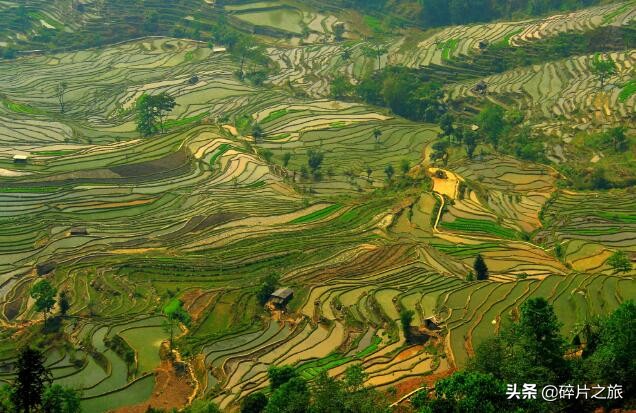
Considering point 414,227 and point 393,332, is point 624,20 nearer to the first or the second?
point 414,227

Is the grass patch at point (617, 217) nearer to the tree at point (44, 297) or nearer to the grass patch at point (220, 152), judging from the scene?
the grass patch at point (220, 152)

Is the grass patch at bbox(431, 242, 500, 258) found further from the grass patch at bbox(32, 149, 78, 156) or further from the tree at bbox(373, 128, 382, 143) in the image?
the grass patch at bbox(32, 149, 78, 156)

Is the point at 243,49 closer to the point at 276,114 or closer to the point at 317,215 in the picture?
the point at 276,114

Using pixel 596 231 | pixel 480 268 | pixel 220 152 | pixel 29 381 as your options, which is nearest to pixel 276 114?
pixel 220 152

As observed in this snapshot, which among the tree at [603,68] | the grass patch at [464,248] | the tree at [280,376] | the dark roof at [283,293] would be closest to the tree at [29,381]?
the tree at [280,376]

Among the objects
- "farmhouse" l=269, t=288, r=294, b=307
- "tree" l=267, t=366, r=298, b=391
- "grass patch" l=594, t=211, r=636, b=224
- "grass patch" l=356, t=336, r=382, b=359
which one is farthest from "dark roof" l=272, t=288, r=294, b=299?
"grass patch" l=594, t=211, r=636, b=224
